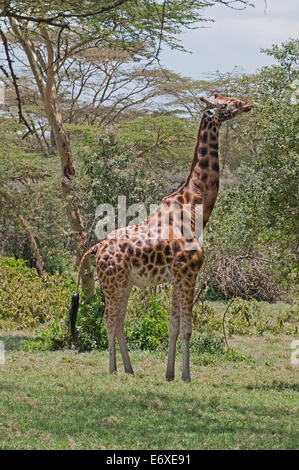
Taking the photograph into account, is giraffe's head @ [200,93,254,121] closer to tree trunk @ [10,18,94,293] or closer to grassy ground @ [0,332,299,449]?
grassy ground @ [0,332,299,449]

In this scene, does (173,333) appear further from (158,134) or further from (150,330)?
(158,134)

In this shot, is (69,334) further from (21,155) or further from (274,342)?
(21,155)

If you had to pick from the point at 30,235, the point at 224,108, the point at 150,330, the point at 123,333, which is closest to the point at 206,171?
the point at 224,108

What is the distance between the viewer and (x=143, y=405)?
630 centimetres

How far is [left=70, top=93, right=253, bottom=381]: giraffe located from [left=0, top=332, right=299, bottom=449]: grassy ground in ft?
2.03

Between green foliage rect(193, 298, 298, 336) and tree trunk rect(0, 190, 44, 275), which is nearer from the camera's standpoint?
green foliage rect(193, 298, 298, 336)

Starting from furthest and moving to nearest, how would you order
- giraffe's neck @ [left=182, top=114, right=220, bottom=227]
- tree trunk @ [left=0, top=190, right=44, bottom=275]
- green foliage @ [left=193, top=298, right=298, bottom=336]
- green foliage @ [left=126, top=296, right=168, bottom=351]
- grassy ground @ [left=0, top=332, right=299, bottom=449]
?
tree trunk @ [left=0, top=190, right=44, bottom=275], green foliage @ [left=193, top=298, right=298, bottom=336], green foliage @ [left=126, top=296, right=168, bottom=351], giraffe's neck @ [left=182, top=114, right=220, bottom=227], grassy ground @ [left=0, top=332, right=299, bottom=449]

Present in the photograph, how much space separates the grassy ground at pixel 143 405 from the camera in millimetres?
5180

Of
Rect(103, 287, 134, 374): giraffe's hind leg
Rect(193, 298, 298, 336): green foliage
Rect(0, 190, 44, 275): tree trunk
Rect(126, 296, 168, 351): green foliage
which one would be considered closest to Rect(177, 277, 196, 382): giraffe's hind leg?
Rect(103, 287, 134, 374): giraffe's hind leg

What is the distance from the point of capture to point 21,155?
65.6 feet

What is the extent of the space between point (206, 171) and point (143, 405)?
2.83 m

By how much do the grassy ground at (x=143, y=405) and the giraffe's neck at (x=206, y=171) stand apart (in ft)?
6.45

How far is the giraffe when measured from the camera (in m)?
7.51

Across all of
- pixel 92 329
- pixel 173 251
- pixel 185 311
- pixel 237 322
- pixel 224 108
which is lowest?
pixel 237 322
